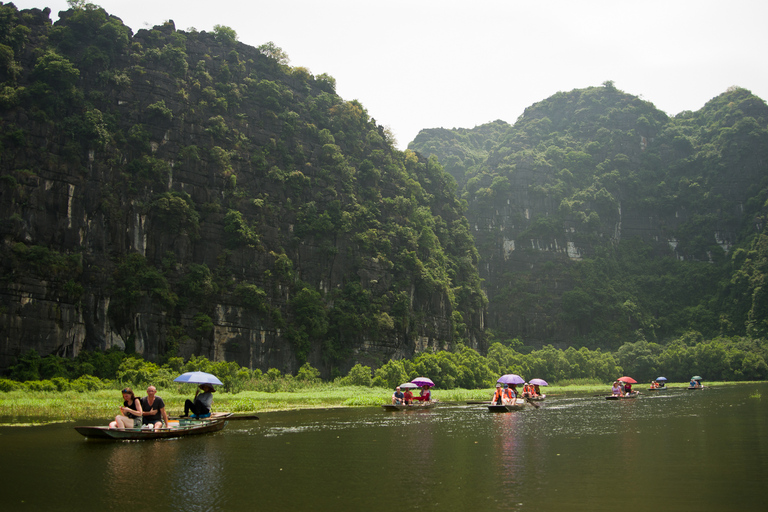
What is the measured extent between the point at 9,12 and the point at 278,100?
30356 millimetres

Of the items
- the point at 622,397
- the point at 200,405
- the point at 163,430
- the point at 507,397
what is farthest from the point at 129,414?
the point at 622,397

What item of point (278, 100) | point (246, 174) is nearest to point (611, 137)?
point (278, 100)

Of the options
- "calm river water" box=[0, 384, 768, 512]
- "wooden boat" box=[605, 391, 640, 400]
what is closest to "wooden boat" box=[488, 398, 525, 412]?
"calm river water" box=[0, 384, 768, 512]

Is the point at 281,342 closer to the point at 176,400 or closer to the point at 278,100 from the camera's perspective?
the point at 176,400

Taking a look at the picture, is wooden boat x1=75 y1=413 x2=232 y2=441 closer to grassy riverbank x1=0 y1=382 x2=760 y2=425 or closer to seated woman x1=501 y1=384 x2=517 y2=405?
grassy riverbank x1=0 y1=382 x2=760 y2=425

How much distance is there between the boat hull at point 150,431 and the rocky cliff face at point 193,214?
3167cm

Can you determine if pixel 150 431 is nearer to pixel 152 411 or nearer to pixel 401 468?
pixel 152 411

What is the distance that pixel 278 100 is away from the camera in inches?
3049

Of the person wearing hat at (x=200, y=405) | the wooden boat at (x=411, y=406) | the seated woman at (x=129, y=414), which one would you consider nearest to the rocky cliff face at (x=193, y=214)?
the wooden boat at (x=411, y=406)

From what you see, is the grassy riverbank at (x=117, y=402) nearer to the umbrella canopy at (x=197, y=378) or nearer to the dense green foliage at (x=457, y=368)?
the dense green foliage at (x=457, y=368)

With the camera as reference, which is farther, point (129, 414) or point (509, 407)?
point (509, 407)

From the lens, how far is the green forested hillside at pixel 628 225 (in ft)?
336

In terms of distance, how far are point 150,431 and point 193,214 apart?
140 feet

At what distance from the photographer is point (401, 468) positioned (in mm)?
14305
